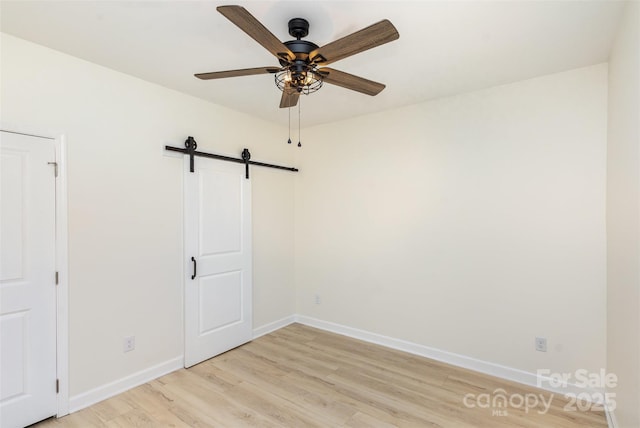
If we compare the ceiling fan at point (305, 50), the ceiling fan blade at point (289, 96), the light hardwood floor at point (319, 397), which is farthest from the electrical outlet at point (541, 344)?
the ceiling fan blade at point (289, 96)

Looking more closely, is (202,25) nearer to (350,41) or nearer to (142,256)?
(350,41)

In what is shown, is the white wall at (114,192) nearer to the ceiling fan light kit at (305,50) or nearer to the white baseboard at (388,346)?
the white baseboard at (388,346)

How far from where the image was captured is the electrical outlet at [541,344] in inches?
105

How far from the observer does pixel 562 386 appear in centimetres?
260

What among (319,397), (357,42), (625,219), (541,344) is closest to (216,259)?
(319,397)

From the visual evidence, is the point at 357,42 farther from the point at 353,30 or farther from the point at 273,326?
the point at 273,326

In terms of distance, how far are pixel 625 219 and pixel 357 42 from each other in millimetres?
1856

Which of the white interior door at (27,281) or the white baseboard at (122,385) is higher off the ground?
the white interior door at (27,281)

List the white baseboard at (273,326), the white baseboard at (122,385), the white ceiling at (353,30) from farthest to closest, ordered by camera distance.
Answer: the white baseboard at (273,326)
the white baseboard at (122,385)
the white ceiling at (353,30)

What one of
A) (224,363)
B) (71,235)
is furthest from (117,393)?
(71,235)

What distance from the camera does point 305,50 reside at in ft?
5.79

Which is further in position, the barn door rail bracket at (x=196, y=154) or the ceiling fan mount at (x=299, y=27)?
the barn door rail bracket at (x=196, y=154)

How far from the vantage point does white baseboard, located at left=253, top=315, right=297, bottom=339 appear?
12.6ft

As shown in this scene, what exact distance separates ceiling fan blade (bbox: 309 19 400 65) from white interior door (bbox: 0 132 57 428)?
2091mm
